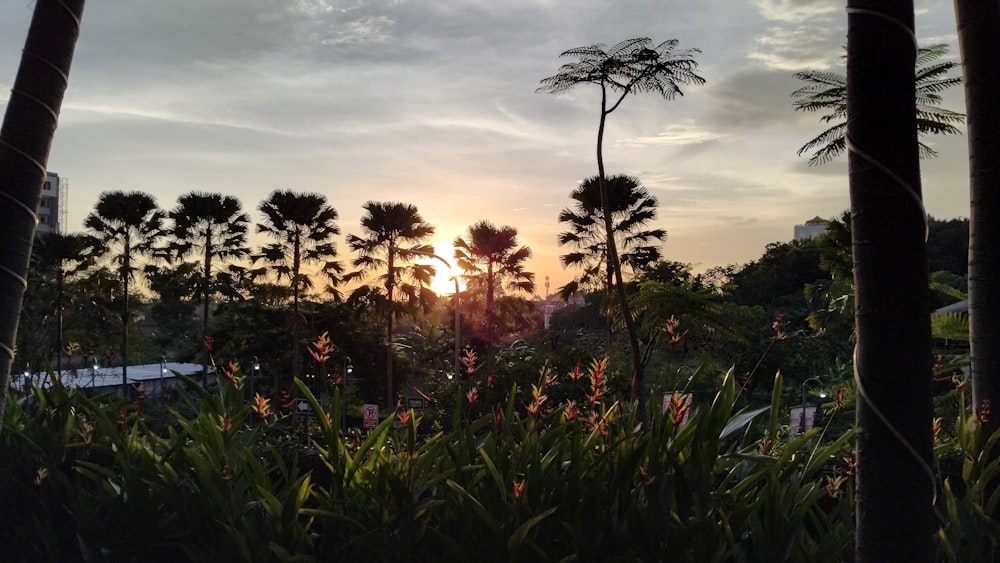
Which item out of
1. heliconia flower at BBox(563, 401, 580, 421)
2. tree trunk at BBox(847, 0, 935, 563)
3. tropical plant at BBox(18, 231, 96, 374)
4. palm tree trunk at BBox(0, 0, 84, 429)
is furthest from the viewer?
tropical plant at BBox(18, 231, 96, 374)

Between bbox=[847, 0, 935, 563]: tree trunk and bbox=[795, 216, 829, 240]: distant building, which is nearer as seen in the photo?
bbox=[847, 0, 935, 563]: tree trunk

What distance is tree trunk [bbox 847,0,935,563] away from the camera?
2.68 m

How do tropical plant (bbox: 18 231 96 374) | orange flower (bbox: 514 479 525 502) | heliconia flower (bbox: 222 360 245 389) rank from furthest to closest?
tropical plant (bbox: 18 231 96 374) → heliconia flower (bbox: 222 360 245 389) → orange flower (bbox: 514 479 525 502)

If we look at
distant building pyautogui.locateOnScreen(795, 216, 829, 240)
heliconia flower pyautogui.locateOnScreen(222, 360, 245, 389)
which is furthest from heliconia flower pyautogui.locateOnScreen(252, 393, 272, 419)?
distant building pyautogui.locateOnScreen(795, 216, 829, 240)

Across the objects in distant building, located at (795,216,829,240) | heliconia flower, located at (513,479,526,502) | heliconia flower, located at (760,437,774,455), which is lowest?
heliconia flower, located at (513,479,526,502)

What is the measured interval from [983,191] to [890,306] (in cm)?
235

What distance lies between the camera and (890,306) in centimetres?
268

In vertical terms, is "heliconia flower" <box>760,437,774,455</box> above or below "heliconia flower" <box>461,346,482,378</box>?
below

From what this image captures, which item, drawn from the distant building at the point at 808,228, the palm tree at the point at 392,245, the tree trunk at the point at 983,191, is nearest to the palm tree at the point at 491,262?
the palm tree at the point at 392,245

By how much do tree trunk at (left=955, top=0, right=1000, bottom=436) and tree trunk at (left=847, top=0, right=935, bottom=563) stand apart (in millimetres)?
1892

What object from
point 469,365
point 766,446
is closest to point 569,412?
point 469,365

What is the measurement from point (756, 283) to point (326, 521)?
49.9 metres

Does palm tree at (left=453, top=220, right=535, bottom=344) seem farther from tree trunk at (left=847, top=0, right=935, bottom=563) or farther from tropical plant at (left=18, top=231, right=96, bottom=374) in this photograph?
tree trunk at (left=847, top=0, right=935, bottom=563)

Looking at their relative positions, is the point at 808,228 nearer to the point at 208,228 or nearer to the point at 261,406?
the point at 208,228
